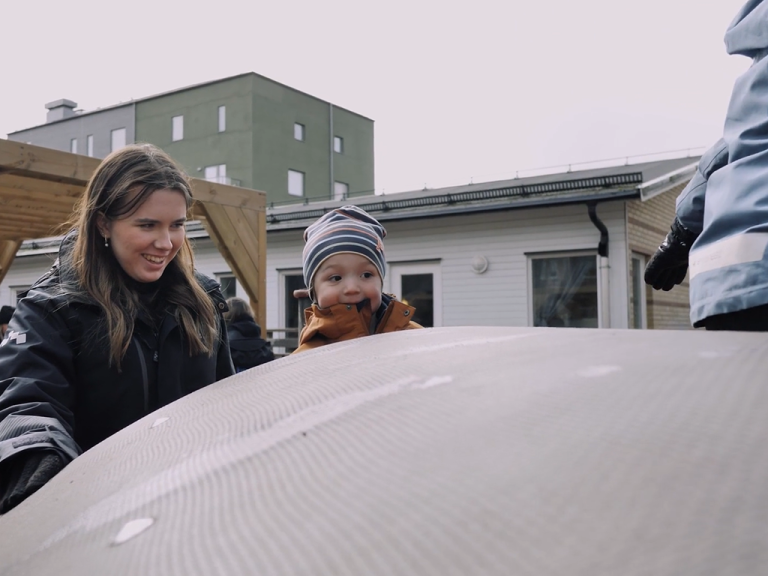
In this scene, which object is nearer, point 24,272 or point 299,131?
point 24,272

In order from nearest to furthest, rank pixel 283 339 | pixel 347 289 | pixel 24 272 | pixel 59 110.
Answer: pixel 347 289 → pixel 283 339 → pixel 24 272 → pixel 59 110

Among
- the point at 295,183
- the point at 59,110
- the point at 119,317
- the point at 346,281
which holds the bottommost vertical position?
the point at 119,317

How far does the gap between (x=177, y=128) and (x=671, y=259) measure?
32.6 metres

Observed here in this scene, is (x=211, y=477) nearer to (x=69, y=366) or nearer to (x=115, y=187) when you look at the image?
(x=69, y=366)

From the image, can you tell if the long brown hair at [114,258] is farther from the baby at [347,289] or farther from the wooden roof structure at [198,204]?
the wooden roof structure at [198,204]

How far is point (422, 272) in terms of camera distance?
1091 cm

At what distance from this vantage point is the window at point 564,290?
946 cm

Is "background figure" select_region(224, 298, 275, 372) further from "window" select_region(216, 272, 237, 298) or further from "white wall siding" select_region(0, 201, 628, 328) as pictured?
"window" select_region(216, 272, 237, 298)

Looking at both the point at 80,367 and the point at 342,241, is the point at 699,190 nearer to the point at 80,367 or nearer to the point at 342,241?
the point at 342,241

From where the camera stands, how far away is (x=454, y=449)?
0.59 meters

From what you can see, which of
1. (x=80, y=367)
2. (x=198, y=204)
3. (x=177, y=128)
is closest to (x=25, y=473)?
(x=80, y=367)

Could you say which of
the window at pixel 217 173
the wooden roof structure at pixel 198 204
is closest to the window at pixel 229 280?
the wooden roof structure at pixel 198 204

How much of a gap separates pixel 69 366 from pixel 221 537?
4.43 feet

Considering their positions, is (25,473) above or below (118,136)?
below
